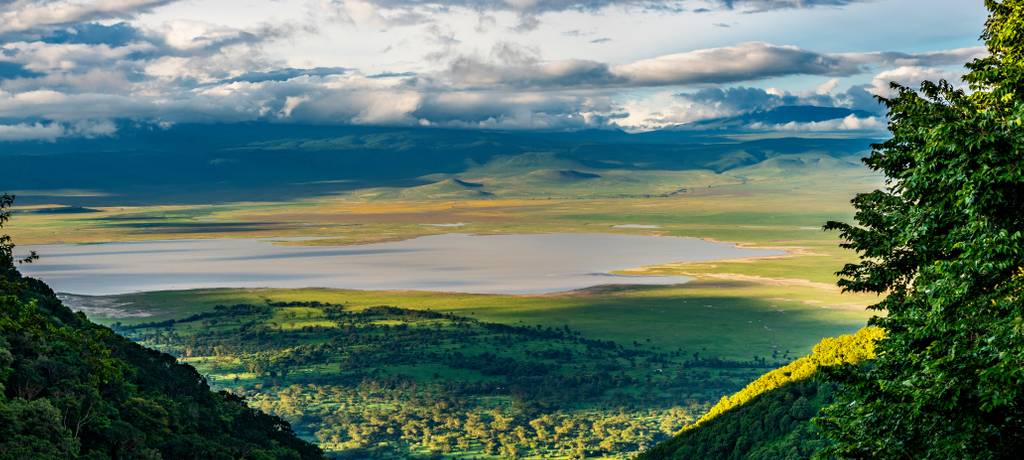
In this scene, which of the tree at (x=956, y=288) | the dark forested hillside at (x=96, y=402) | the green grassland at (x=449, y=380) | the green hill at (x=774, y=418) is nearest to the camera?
the tree at (x=956, y=288)

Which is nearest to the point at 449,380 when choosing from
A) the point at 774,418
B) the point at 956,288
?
the point at 774,418

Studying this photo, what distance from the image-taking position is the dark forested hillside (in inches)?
1852

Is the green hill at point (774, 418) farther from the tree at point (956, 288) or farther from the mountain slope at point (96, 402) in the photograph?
the tree at point (956, 288)

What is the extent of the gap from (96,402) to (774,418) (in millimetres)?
41476

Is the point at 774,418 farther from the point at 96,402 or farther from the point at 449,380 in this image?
the point at 449,380

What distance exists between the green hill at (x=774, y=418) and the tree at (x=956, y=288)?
33041 mm

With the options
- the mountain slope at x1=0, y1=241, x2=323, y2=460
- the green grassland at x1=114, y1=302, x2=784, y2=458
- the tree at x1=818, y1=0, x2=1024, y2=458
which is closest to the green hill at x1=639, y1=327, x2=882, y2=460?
the mountain slope at x1=0, y1=241, x2=323, y2=460

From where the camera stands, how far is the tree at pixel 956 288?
21.0m

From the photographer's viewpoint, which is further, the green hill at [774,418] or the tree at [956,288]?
the green hill at [774,418]

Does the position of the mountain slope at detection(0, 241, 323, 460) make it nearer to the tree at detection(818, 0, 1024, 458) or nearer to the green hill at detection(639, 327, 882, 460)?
the green hill at detection(639, 327, 882, 460)

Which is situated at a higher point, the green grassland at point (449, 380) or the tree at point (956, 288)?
the tree at point (956, 288)

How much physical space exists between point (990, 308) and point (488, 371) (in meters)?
141

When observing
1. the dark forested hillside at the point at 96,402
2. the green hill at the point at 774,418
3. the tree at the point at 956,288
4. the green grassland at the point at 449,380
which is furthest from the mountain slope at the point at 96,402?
the green grassland at the point at 449,380

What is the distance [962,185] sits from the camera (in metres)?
22.8
